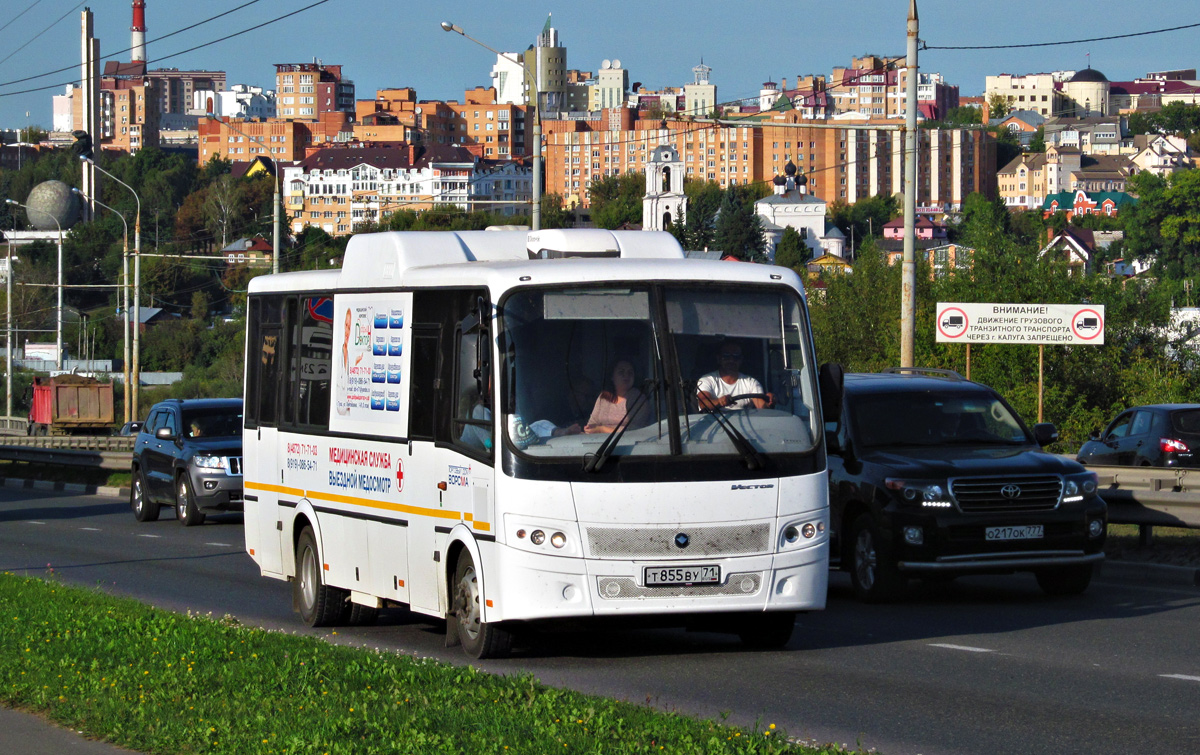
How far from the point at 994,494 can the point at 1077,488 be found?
71 centimetres

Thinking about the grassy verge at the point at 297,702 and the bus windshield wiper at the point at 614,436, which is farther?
the bus windshield wiper at the point at 614,436

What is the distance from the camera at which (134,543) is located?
20.9 meters

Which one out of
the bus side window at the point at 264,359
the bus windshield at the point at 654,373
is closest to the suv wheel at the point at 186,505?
the bus side window at the point at 264,359

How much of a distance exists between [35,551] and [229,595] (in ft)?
20.0

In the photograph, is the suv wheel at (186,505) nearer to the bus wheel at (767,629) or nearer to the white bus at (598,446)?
the white bus at (598,446)

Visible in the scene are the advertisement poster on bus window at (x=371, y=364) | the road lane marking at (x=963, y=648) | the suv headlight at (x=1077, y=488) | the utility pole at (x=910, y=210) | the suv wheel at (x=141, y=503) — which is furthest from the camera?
the suv wheel at (x=141, y=503)

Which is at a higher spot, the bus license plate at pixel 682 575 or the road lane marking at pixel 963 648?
the bus license plate at pixel 682 575

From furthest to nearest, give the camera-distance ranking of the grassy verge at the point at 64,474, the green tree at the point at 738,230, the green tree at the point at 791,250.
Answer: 1. the green tree at the point at 791,250
2. the green tree at the point at 738,230
3. the grassy verge at the point at 64,474

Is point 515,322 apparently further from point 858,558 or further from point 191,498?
point 191,498

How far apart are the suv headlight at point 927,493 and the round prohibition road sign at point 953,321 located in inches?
456

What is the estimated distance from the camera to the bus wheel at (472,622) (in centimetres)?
1009

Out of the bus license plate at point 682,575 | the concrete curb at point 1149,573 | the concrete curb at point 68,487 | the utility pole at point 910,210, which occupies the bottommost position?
the concrete curb at point 68,487

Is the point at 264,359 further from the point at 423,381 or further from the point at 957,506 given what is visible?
the point at 957,506

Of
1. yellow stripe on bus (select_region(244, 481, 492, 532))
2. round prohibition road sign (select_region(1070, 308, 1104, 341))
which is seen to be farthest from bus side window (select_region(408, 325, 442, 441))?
round prohibition road sign (select_region(1070, 308, 1104, 341))
